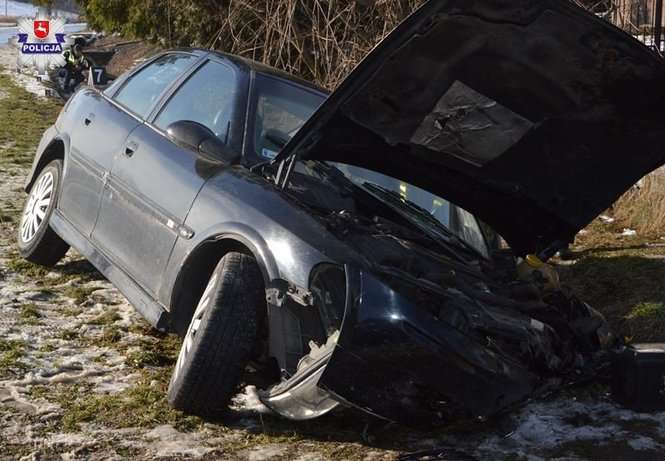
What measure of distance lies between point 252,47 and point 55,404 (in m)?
7.36

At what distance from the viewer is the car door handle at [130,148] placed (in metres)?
5.97

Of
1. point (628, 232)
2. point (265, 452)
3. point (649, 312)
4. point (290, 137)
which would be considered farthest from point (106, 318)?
point (628, 232)

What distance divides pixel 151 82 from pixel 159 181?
122 cm

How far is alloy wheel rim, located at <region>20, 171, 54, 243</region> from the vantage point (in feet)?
23.2

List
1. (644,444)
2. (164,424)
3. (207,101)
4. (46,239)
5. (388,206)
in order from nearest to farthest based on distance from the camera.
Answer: (164,424) → (644,444) → (388,206) → (207,101) → (46,239)

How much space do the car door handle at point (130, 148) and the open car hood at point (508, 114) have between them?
1252 millimetres

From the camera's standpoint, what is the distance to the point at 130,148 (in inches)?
237

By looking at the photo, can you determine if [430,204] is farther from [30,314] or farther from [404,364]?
[30,314]

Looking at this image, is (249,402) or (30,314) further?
(30,314)

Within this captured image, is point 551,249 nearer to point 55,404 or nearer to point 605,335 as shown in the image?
point 605,335

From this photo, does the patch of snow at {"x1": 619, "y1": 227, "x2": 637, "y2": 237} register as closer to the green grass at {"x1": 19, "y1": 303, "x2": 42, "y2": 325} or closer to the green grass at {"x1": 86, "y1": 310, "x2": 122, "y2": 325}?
the green grass at {"x1": 86, "y1": 310, "x2": 122, "y2": 325}

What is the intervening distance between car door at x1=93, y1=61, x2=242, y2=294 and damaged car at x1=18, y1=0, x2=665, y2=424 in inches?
0.6

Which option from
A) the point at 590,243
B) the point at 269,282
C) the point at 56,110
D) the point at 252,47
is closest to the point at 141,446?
the point at 269,282

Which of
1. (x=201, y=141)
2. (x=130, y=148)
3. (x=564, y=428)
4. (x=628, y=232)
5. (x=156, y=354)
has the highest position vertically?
(x=201, y=141)
